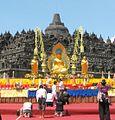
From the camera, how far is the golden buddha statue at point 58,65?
3812 centimetres

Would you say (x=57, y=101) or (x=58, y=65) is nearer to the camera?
(x=57, y=101)

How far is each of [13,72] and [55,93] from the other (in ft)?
162

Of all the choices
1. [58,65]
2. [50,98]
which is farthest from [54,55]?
[50,98]

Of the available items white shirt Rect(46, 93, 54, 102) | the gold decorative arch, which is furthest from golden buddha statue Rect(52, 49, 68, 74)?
white shirt Rect(46, 93, 54, 102)

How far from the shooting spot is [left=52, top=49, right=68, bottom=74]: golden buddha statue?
38.1m

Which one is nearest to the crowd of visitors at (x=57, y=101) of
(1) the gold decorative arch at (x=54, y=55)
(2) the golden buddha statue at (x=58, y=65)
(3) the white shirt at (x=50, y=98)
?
(3) the white shirt at (x=50, y=98)

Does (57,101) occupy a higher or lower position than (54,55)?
lower

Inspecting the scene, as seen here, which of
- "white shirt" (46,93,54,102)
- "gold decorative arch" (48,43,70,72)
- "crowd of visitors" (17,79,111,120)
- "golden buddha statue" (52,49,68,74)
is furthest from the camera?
"gold decorative arch" (48,43,70,72)

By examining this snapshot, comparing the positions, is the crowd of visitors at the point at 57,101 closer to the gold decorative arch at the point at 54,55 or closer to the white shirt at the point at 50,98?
the white shirt at the point at 50,98

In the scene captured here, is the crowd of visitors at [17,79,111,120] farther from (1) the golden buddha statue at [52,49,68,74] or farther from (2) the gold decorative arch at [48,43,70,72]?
(2) the gold decorative arch at [48,43,70,72]

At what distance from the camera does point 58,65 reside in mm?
38188

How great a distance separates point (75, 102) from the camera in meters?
21.9

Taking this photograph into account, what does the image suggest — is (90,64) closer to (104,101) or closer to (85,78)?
(85,78)

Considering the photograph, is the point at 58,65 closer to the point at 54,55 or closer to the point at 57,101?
the point at 54,55
